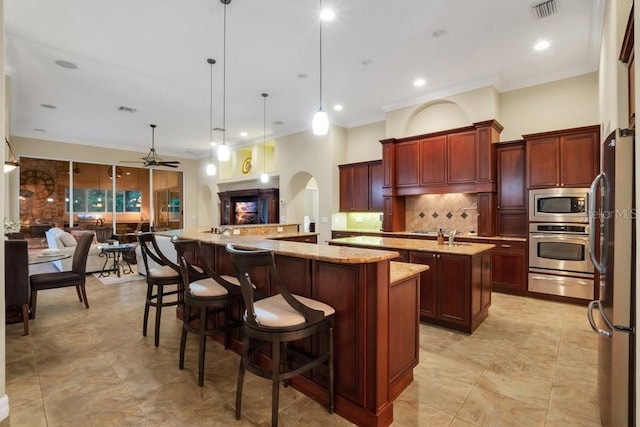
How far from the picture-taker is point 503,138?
530 cm

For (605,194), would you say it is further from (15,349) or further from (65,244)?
(65,244)

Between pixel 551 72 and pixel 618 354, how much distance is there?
189 inches

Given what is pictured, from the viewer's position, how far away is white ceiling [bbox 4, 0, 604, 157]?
3.27 metres

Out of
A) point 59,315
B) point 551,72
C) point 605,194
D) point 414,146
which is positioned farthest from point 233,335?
point 551,72

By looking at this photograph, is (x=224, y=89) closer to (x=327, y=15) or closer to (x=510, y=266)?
(x=327, y=15)

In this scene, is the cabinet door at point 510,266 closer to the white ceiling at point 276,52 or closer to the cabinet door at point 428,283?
the cabinet door at point 428,283

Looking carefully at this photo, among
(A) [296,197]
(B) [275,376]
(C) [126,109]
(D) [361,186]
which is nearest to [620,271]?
(B) [275,376]

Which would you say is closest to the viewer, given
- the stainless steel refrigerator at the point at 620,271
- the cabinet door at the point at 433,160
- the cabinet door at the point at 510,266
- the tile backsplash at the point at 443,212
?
the stainless steel refrigerator at the point at 620,271

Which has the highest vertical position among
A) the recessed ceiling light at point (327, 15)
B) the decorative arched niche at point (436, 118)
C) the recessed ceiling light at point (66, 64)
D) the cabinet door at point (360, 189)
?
the recessed ceiling light at point (327, 15)

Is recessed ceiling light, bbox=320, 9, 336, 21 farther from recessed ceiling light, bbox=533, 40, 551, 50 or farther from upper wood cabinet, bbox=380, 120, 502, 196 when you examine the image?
upper wood cabinet, bbox=380, 120, 502, 196

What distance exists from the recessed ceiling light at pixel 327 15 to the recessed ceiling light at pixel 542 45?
273 cm

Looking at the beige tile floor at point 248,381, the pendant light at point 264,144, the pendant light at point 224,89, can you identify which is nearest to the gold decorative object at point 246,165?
the pendant light at point 264,144

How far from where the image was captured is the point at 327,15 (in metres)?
3.32

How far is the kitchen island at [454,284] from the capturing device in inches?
129
